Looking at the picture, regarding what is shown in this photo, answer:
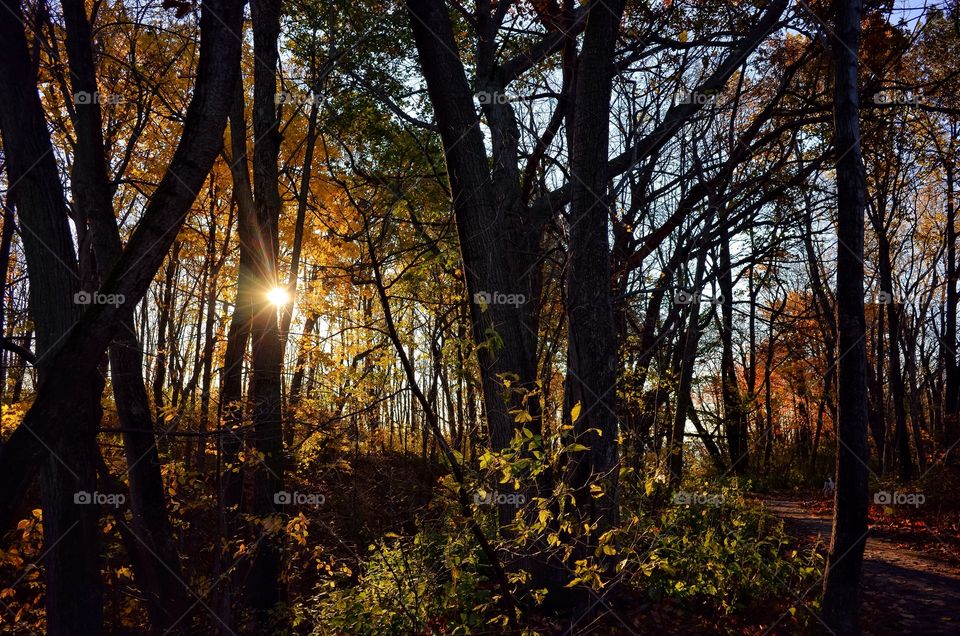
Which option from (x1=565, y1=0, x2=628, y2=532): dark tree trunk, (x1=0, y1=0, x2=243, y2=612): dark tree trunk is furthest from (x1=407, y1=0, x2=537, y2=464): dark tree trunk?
(x1=0, y1=0, x2=243, y2=612): dark tree trunk

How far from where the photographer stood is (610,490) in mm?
4816

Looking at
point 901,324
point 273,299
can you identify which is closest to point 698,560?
point 273,299

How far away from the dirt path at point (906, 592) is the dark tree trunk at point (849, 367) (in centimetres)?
161

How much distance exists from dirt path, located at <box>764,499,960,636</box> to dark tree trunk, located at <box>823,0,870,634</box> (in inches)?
63.5

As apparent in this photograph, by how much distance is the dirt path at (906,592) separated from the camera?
5.45 m

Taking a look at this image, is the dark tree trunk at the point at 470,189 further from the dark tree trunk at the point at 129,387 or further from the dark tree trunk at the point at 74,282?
the dark tree trunk at the point at 129,387

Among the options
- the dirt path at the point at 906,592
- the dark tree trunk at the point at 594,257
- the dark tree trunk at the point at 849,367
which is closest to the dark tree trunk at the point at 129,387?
the dark tree trunk at the point at 594,257

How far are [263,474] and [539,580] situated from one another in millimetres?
4005

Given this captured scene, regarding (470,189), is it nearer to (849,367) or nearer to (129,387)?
(849,367)

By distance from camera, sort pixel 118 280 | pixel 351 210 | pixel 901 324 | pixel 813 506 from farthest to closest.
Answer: pixel 901 324
pixel 813 506
pixel 351 210
pixel 118 280

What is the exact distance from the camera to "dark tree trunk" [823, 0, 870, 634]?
414cm

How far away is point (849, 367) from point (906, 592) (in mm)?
4264

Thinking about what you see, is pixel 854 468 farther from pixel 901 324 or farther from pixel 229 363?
pixel 901 324

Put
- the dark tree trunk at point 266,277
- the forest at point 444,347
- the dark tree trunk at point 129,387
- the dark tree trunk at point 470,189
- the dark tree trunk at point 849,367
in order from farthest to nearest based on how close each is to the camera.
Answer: the dark tree trunk at point 266,277
the dark tree trunk at point 129,387
the dark tree trunk at point 470,189
the dark tree trunk at point 849,367
the forest at point 444,347
